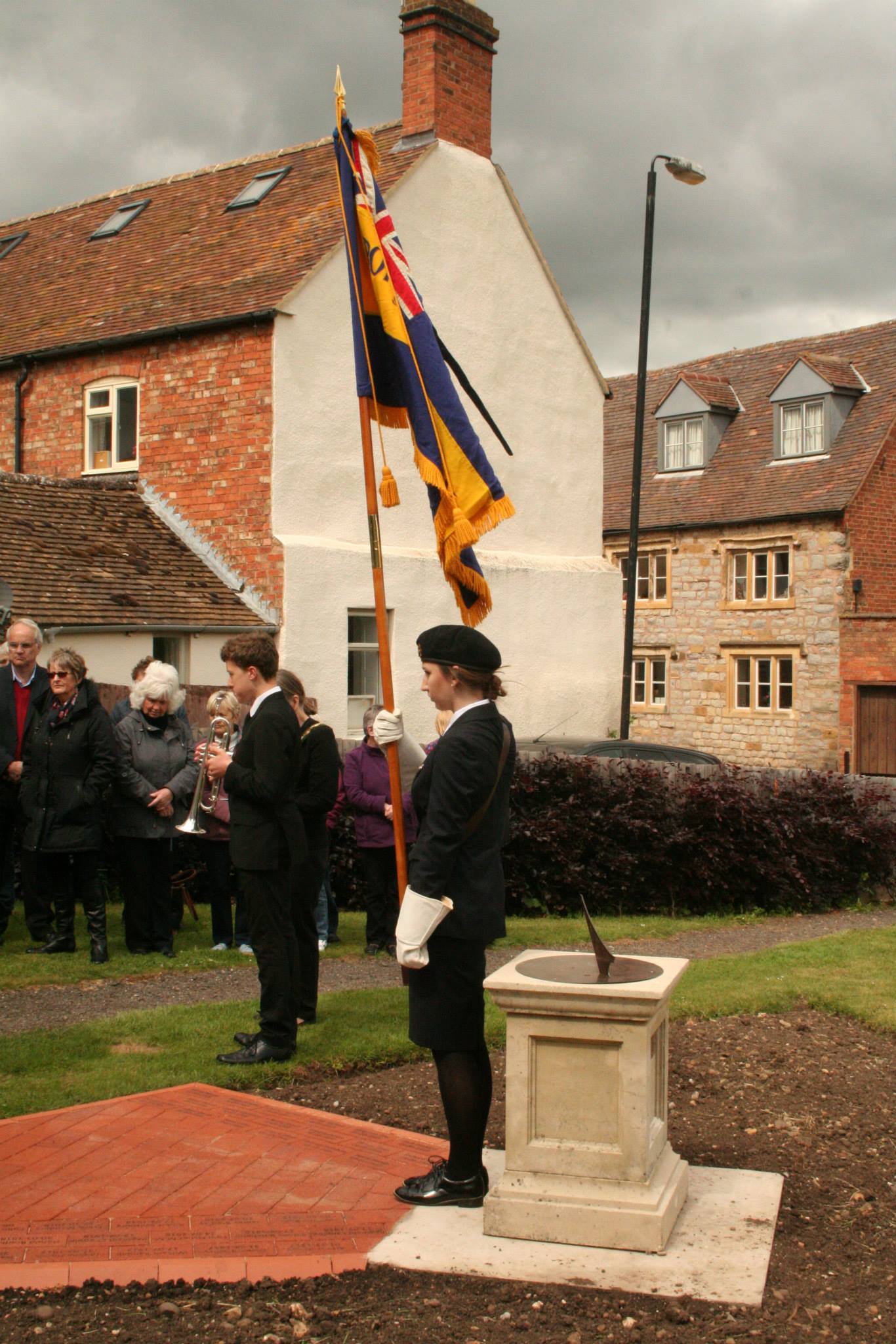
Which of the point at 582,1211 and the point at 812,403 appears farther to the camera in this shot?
the point at 812,403

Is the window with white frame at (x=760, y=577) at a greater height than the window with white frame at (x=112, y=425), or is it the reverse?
the window with white frame at (x=112, y=425)

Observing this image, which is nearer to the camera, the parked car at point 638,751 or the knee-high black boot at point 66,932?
the knee-high black boot at point 66,932

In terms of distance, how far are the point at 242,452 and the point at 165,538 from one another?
165cm

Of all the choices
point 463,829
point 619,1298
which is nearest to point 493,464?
point 463,829

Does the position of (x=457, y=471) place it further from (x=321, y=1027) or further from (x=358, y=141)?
(x=321, y=1027)

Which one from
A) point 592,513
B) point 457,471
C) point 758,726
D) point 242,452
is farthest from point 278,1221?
point 758,726

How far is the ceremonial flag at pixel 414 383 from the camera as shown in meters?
6.12

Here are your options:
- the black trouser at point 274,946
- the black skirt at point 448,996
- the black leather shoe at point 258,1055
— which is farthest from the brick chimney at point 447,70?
the black skirt at point 448,996

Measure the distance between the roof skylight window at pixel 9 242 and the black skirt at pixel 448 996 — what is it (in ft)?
79.7

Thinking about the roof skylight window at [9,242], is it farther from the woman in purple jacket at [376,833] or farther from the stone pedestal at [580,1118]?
the stone pedestal at [580,1118]

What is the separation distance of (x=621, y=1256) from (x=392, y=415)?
12.8 ft

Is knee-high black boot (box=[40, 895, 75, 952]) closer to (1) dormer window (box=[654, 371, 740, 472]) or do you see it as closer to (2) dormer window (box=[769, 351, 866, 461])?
(2) dormer window (box=[769, 351, 866, 461])

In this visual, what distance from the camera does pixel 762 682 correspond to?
32031 millimetres

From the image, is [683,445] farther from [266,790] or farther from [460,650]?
[460,650]
